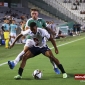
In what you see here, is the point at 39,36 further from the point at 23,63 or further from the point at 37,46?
the point at 23,63

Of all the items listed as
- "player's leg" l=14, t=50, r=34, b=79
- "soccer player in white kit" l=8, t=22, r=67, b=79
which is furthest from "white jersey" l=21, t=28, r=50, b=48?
"player's leg" l=14, t=50, r=34, b=79

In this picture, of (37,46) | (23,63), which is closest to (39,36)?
(37,46)

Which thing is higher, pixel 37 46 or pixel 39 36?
pixel 39 36

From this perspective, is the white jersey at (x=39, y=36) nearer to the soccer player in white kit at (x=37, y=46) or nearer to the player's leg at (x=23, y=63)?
the soccer player in white kit at (x=37, y=46)

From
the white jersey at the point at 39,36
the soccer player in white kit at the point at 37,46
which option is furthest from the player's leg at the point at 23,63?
the white jersey at the point at 39,36

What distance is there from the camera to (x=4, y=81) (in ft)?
30.9

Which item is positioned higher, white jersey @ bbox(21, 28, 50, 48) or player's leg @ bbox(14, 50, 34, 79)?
white jersey @ bbox(21, 28, 50, 48)

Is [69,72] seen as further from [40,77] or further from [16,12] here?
[16,12]

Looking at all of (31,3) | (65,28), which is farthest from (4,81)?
(31,3)

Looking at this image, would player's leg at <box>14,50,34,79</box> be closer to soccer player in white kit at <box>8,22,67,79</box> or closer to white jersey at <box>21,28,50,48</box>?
soccer player in white kit at <box>8,22,67,79</box>

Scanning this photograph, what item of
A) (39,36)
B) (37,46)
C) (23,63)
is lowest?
(23,63)

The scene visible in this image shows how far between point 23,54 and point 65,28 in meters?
32.1

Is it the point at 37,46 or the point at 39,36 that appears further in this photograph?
the point at 37,46

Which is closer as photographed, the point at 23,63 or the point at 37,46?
the point at 23,63
